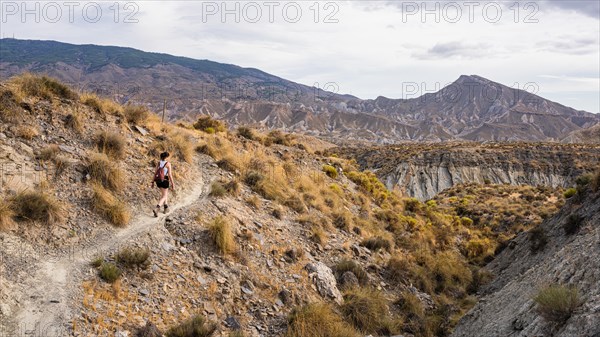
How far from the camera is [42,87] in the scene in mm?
12789

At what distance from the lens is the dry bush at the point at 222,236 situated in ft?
33.4

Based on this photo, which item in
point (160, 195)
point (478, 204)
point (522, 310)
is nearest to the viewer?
point (522, 310)

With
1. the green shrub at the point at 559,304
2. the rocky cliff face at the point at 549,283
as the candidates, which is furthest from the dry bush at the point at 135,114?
the green shrub at the point at 559,304

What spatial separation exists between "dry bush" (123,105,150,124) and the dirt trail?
693 cm

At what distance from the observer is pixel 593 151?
65438 millimetres

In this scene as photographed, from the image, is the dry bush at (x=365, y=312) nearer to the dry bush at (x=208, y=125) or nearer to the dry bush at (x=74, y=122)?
the dry bush at (x=74, y=122)

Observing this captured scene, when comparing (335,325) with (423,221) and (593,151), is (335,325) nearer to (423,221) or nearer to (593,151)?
(423,221)

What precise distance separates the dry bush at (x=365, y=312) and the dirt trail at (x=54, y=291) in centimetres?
546

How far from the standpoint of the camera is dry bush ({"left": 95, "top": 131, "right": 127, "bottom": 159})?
12.1 m

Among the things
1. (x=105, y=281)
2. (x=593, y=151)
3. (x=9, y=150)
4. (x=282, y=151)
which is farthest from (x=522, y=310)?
(x=593, y=151)

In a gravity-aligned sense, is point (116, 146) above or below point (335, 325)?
above

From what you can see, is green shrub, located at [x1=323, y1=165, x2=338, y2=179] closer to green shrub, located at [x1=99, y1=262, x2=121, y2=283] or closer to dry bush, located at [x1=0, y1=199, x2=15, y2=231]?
green shrub, located at [x1=99, y1=262, x2=121, y2=283]

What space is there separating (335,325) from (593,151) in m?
73.8

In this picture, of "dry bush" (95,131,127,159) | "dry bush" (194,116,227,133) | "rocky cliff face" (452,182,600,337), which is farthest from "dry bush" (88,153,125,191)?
"dry bush" (194,116,227,133)
